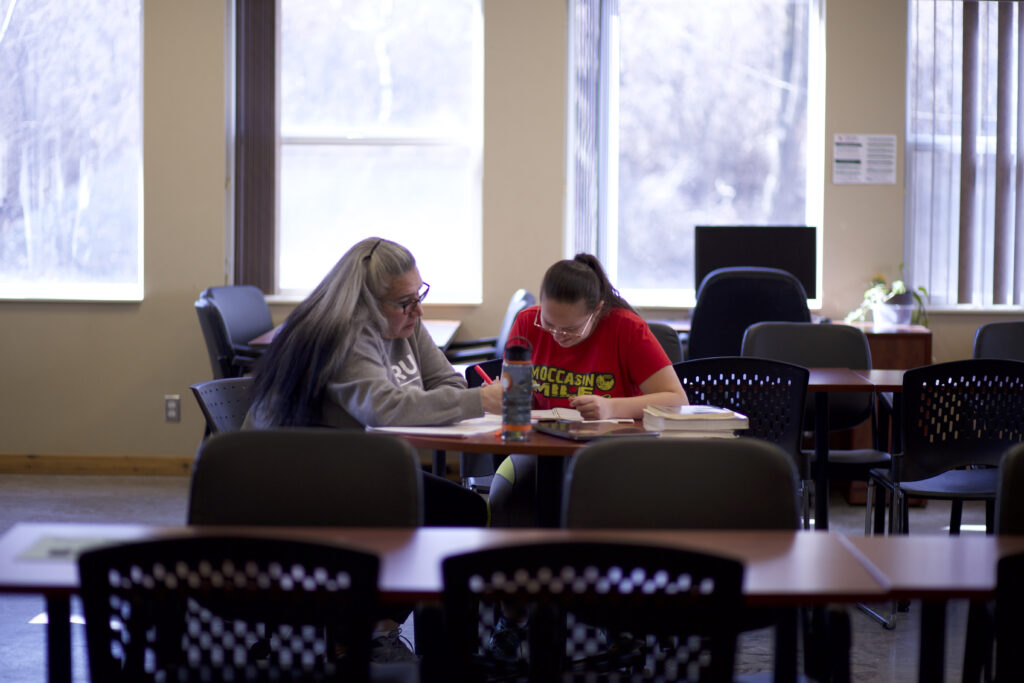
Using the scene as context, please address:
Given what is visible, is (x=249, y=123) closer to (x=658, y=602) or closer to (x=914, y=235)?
(x=914, y=235)

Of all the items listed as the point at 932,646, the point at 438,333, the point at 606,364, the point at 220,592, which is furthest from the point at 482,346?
the point at 220,592

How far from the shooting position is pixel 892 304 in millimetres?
5301

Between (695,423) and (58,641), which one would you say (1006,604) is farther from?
(58,641)

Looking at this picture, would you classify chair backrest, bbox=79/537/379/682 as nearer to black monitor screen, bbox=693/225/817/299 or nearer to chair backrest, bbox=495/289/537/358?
chair backrest, bbox=495/289/537/358

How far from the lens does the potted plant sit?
530cm

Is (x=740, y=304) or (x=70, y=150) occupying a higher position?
(x=70, y=150)

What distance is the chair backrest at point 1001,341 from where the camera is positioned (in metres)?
4.36

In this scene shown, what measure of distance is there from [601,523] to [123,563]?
86 cm

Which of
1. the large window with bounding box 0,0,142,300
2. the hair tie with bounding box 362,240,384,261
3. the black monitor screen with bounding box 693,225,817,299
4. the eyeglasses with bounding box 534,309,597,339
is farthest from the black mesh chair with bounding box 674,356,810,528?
the large window with bounding box 0,0,142,300

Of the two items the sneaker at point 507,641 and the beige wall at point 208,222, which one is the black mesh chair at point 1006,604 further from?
the beige wall at point 208,222

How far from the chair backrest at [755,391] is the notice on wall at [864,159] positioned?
2.68 m

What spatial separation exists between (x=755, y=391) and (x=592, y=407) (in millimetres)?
789

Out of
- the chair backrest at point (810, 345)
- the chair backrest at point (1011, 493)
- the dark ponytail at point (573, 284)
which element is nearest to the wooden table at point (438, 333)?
the chair backrest at point (810, 345)

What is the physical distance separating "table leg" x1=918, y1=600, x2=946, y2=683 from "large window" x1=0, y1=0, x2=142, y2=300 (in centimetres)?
492
